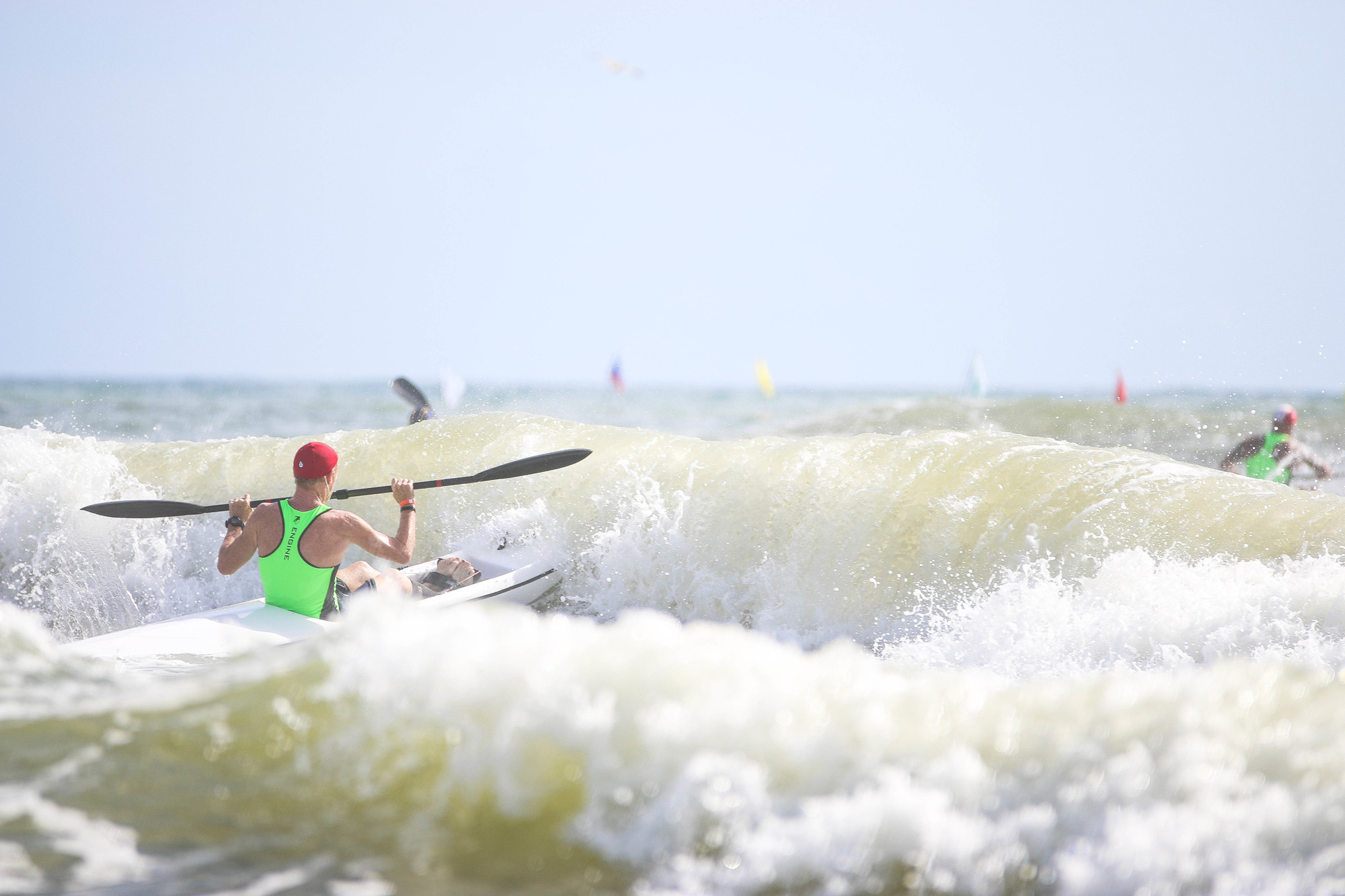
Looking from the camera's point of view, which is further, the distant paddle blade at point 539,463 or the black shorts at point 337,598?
the distant paddle blade at point 539,463

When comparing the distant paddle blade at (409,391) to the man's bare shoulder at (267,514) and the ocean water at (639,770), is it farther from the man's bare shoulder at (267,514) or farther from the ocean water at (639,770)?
the ocean water at (639,770)

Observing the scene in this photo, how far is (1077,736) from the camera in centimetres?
246

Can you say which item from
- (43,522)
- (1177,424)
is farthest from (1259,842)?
(1177,424)

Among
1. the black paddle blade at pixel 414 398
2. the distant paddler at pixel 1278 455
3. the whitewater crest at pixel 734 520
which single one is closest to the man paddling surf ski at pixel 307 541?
the whitewater crest at pixel 734 520

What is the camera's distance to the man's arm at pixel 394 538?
14.1ft

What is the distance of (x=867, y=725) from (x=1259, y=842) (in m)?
0.93

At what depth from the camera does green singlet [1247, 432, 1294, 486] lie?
7.37 metres

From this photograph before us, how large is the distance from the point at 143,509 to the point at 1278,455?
8.04 m

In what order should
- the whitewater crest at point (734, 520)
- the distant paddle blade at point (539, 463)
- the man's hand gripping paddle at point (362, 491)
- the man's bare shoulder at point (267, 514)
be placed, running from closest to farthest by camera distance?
the man's bare shoulder at point (267, 514), the whitewater crest at point (734, 520), the man's hand gripping paddle at point (362, 491), the distant paddle blade at point (539, 463)

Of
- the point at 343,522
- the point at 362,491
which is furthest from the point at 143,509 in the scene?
the point at 343,522

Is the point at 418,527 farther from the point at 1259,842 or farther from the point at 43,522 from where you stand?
the point at 1259,842

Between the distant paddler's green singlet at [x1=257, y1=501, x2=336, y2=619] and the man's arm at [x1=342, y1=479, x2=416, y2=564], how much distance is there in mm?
181

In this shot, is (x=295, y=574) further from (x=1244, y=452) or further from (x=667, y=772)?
(x=1244, y=452)

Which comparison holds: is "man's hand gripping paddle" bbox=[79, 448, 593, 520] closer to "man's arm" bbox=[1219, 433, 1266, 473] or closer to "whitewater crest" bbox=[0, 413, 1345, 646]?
"whitewater crest" bbox=[0, 413, 1345, 646]
